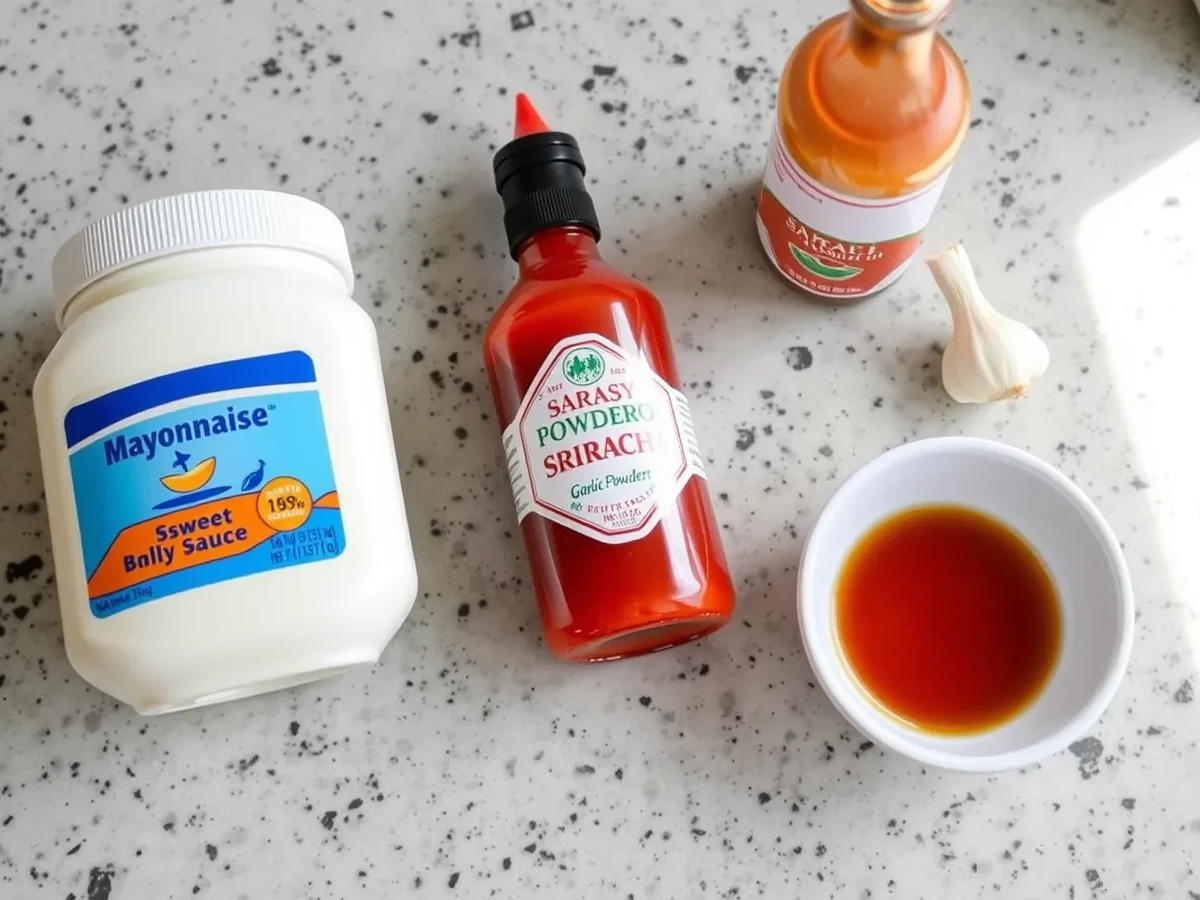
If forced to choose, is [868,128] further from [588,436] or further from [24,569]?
[24,569]

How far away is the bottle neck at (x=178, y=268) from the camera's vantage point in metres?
0.59

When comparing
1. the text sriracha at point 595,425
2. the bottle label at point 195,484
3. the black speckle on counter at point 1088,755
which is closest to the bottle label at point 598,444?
the text sriracha at point 595,425

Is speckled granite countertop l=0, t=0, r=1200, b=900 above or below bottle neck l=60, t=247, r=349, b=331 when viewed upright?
below

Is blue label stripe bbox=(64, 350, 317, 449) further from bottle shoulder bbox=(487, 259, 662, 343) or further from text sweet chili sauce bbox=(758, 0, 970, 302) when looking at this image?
text sweet chili sauce bbox=(758, 0, 970, 302)

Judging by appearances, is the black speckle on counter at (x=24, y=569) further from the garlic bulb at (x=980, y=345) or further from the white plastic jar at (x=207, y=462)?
the garlic bulb at (x=980, y=345)

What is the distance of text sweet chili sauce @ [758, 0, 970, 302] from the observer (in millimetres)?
535

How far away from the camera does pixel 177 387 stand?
572mm

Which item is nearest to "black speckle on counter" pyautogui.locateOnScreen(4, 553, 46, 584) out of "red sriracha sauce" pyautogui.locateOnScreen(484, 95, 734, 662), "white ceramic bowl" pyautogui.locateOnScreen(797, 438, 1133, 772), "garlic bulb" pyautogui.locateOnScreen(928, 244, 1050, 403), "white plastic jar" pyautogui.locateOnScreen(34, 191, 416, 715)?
"white plastic jar" pyautogui.locateOnScreen(34, 191, 416, 715)

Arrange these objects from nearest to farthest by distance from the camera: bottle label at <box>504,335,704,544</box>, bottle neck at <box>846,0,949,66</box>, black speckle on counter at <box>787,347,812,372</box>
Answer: bottle neck at <box>846,0,949,66</box>, bottle label at <box>504,335,704,544</box>, black speckle on counter at <box>787,347,812,372</box>

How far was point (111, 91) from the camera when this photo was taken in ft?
2.49

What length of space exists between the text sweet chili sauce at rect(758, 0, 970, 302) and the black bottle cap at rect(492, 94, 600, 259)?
0.11 metres

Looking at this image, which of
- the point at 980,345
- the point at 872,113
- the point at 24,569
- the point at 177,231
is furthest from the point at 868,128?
the point at 24,569

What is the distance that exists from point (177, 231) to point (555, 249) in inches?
8.2

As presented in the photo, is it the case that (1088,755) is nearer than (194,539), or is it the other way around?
(194,539)
